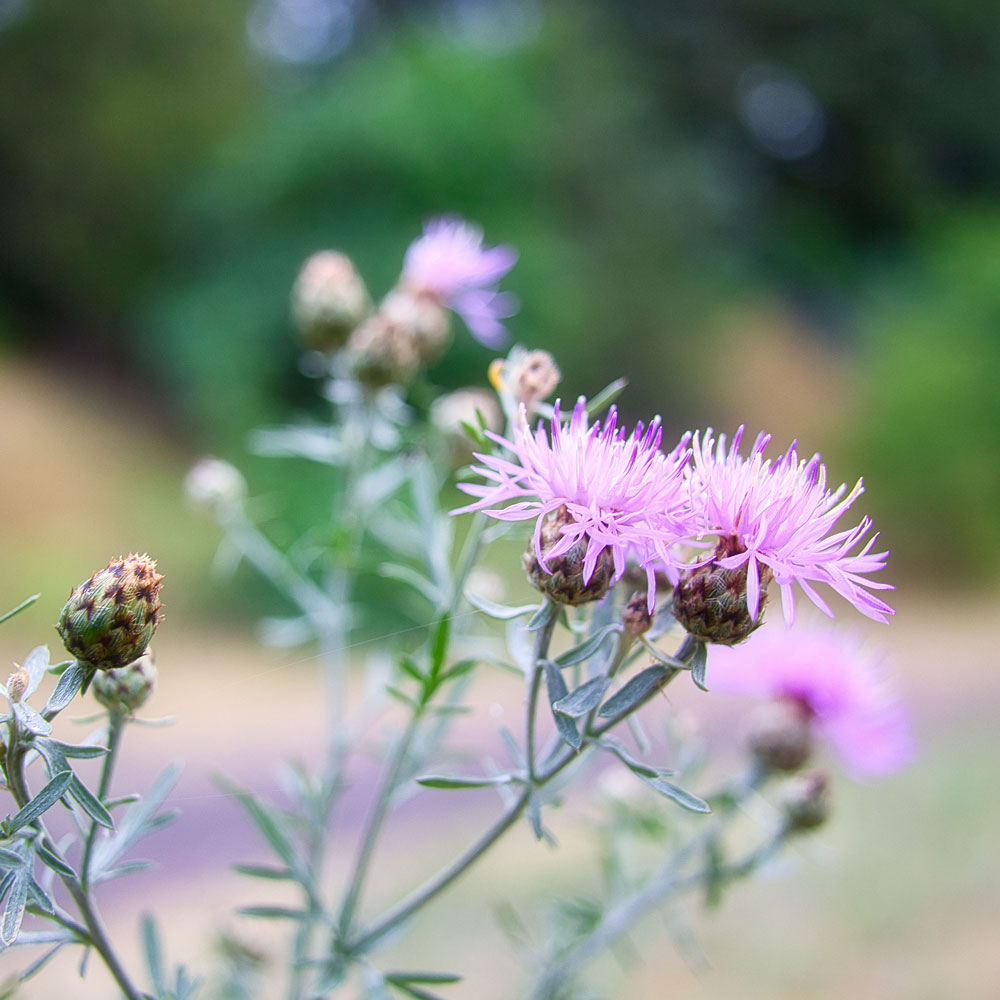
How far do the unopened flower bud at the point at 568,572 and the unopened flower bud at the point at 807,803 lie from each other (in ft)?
1.87

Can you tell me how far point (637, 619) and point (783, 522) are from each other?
0.37ft

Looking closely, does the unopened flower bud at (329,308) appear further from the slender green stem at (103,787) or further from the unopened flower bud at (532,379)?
the slender green stem at (103,787)

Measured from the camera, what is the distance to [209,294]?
6938mm

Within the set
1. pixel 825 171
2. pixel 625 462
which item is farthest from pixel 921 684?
pixel 825 171

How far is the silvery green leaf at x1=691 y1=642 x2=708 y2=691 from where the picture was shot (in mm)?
596

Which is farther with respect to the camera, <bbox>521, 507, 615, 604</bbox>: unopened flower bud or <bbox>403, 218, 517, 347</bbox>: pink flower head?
<bbox>403, 218, 517, 347</bbox>: pink flower head

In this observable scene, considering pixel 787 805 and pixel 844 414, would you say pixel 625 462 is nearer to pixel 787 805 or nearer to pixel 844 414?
pixel 787 805

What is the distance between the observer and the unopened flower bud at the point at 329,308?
1.22m

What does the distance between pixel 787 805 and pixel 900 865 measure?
81.8 inches

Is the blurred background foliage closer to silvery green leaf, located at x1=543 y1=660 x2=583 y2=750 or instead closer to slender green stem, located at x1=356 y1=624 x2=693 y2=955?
slender green stem, located at x1=356 y1=624 x2=693 y2=955

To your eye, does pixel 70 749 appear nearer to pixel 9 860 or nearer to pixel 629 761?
pixel 9 860

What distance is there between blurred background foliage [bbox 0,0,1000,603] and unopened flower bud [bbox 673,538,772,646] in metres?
3.90

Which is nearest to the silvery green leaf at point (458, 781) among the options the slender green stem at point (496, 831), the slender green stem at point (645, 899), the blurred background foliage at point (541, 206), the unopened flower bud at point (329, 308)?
the slender green stem at point (496, 831)

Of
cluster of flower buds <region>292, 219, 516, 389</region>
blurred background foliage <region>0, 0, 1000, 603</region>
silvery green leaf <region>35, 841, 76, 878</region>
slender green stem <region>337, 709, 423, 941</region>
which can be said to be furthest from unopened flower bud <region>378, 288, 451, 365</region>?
blurred background foliage <region>0, 0, 1000, 603</region>
